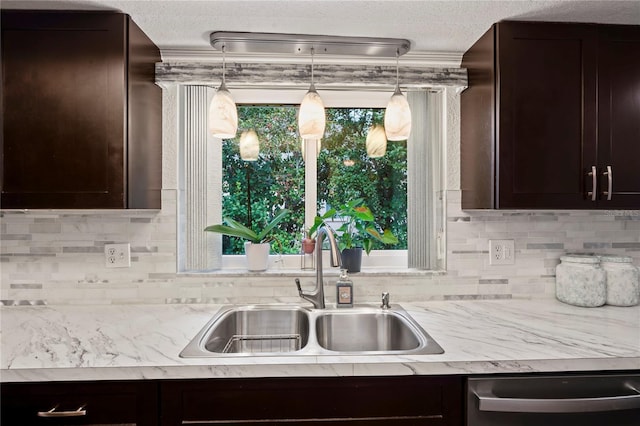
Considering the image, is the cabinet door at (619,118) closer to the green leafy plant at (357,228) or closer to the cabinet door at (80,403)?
the green leafy plant at (357,228)

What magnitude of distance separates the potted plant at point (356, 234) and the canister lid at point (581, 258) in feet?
2.58

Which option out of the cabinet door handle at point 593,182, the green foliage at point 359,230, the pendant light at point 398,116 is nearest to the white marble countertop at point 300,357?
the green foliage at point 359,230

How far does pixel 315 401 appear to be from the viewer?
112cm

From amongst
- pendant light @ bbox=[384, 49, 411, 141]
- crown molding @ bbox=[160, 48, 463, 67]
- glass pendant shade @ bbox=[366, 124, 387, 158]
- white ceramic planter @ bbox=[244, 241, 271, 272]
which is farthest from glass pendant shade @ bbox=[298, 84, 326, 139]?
white ceramic planter @ bbox=[244, 241, 271, 272]

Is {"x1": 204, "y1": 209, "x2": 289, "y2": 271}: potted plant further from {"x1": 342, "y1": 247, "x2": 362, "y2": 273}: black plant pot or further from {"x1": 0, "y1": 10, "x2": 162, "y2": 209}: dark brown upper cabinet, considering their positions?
{"x1": 0, "y1": 10, "x2": 162, "y2": 209}: dark brown upper cabinet

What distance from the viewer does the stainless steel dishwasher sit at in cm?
111

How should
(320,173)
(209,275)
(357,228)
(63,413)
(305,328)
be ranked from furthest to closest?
(320,173), (357,228), (209,275), (305,328), (63,413)

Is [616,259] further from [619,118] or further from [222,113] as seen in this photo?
[222,113]

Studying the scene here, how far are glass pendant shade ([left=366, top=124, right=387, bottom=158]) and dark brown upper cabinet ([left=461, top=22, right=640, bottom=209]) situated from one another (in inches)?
22.1

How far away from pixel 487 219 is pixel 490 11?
91 cm

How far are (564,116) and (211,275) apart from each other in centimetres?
166

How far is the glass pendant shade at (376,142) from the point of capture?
6.27 ft

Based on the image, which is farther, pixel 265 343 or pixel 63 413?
pixel 265 343

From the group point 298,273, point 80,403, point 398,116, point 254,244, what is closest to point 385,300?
point 298,273
